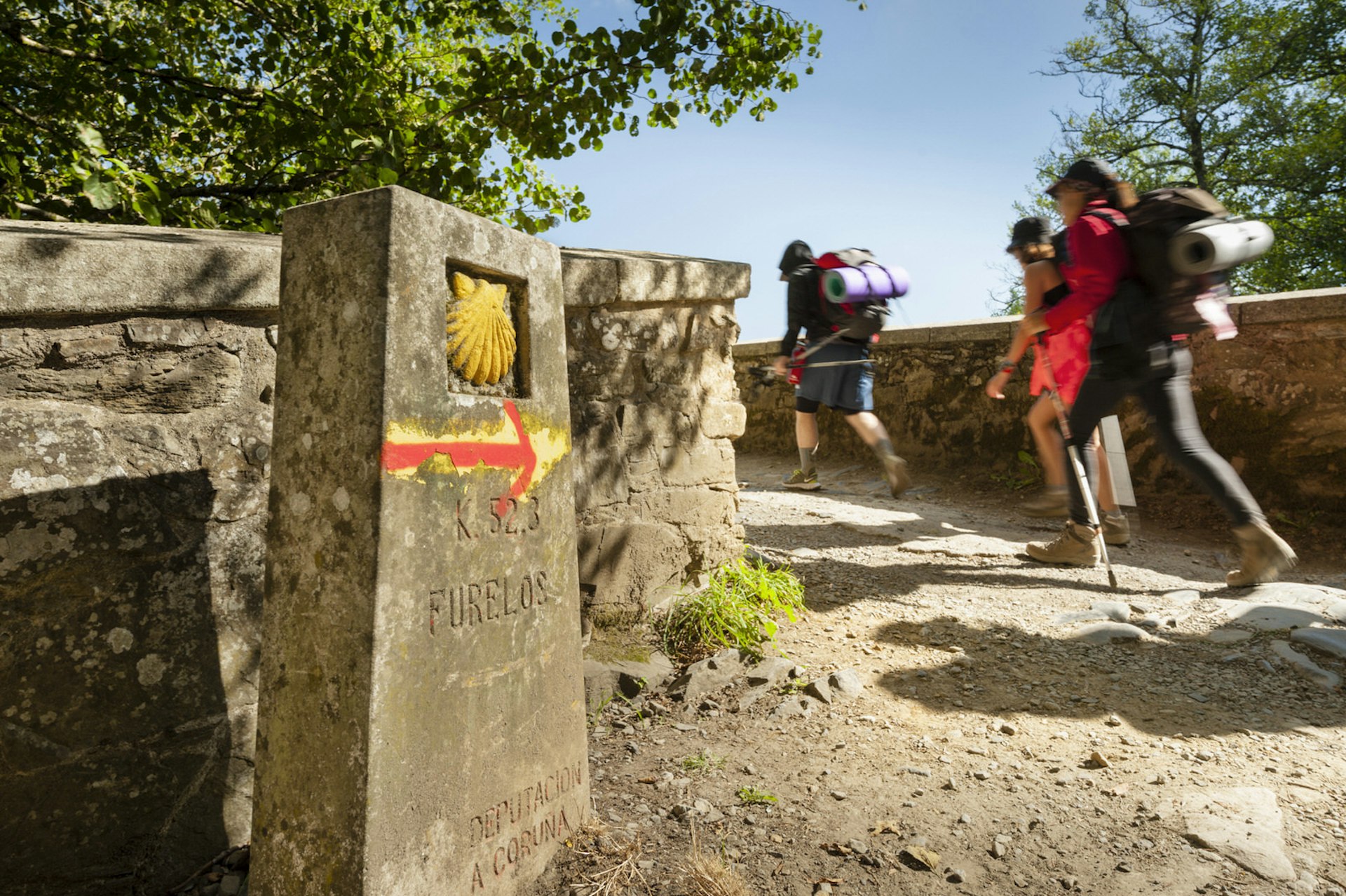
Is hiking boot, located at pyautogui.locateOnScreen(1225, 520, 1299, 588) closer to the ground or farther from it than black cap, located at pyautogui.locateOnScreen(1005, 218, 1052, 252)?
closer to the ground

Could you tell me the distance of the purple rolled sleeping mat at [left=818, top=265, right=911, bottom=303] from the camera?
15.9ft

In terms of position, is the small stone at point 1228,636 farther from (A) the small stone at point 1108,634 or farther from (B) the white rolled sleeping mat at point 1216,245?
(B) the white rolled sleeping mat at point 1216,245

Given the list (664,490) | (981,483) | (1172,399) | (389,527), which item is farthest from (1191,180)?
(389,527)

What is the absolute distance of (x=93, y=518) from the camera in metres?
1.92

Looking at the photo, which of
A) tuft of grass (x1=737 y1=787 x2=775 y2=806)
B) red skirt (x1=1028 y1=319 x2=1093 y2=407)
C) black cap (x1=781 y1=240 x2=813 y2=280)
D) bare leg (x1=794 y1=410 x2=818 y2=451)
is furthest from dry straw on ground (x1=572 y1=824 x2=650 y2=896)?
bare leg (x1=794 y1=410 x2=818 y2=451)

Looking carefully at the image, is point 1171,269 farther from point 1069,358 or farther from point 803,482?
point 803,482

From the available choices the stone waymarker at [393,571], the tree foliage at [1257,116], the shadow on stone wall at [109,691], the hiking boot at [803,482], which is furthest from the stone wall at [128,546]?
the tree foliage at [1257,116]

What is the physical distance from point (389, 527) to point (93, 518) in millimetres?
885

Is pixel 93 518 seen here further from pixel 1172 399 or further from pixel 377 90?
pixel 377 90

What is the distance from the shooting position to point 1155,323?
3.17m

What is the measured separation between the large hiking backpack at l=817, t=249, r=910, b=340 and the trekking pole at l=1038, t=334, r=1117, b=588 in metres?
0.94

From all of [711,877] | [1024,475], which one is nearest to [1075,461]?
[1024,475]

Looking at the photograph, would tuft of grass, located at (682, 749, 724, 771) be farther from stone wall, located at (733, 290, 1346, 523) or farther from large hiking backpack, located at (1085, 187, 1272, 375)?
stone wall, located at (733, 290, 1346, 523)

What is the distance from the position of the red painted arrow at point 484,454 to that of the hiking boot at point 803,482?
14.9ft
